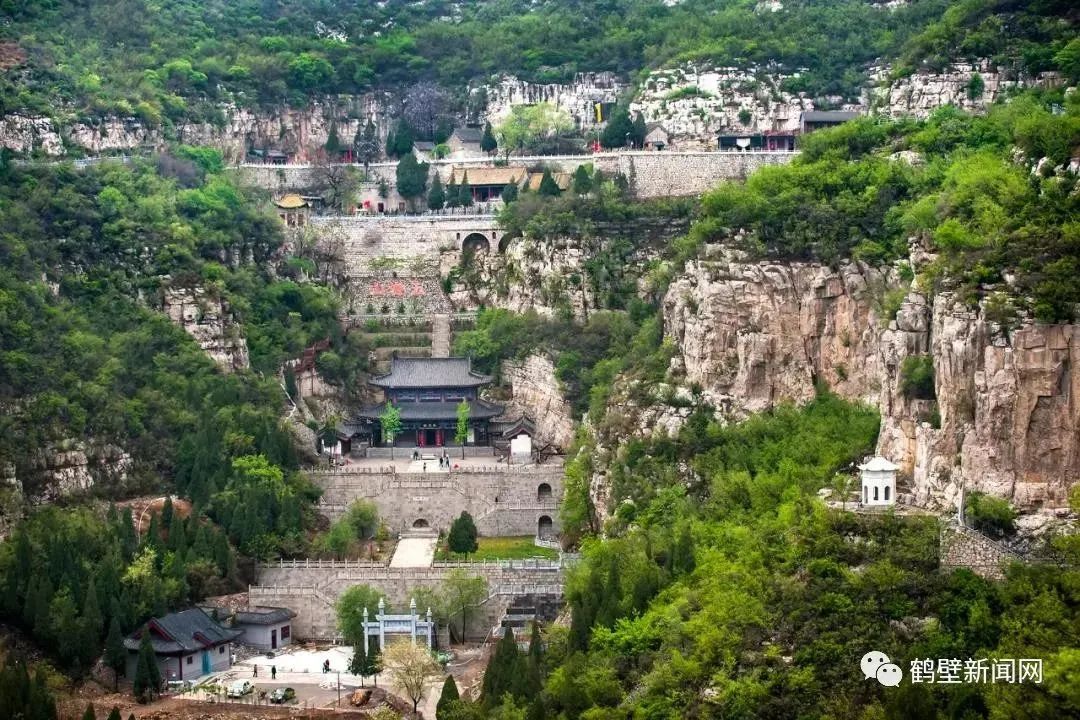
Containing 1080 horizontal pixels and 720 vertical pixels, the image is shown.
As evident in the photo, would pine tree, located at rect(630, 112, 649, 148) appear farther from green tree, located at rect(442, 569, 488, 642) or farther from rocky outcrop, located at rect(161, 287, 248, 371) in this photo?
green tree, located at rect(442, 569, 488, 642)

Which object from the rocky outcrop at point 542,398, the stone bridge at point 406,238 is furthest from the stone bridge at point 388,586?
the stone bridge at point 406,238

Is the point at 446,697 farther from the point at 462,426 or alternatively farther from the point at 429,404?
the point at 429,404

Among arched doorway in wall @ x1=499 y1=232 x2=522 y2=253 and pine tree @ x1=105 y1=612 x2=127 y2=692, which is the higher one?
arched doorway in wall @ x1=499 y1=232 x2=522 y2=253

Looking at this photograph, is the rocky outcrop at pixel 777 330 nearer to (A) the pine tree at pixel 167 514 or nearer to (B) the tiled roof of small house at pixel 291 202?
(A) the pine tree at pixel 167 514

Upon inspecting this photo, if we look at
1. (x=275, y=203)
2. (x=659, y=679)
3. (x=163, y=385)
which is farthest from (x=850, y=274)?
(x=275, y=203)

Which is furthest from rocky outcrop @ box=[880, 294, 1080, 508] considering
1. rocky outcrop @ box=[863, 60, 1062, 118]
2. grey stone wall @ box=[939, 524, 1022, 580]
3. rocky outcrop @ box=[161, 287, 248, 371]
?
rocky outcrop @ box=[161, 287, 248, 371]

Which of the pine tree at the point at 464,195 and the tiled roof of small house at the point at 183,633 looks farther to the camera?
the pine tree at the point at 464,195
